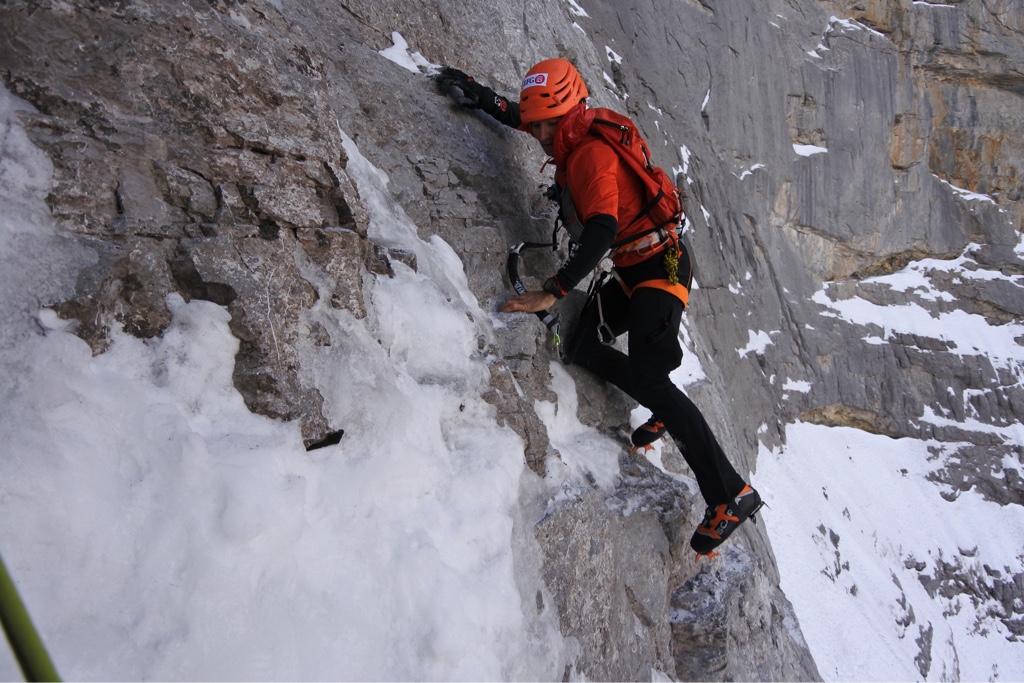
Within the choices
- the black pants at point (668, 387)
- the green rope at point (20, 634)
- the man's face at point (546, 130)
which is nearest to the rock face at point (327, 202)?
the black pants at point (668, 387)

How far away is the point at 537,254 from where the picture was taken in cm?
454

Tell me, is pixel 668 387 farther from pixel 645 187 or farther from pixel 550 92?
pixel 550 92

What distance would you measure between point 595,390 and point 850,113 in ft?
54.6

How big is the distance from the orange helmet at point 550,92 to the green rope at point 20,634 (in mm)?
3761

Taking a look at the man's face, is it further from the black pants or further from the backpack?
the black pants

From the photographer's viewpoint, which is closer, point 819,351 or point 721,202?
point 721,202

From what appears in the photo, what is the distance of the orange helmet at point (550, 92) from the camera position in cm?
397

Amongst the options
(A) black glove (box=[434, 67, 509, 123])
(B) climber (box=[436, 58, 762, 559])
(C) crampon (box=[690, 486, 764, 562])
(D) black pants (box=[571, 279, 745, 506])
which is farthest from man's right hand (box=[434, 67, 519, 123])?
(C) crampon (box=[690, 486, 764, 562])

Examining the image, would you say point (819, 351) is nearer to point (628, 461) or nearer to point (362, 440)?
point (628, 461)

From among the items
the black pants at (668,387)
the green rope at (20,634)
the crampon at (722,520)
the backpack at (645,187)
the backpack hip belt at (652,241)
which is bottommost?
the crampon at (722,520)

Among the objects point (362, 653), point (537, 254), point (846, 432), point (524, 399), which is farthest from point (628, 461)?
point (846, 432)

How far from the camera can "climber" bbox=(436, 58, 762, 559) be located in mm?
3725

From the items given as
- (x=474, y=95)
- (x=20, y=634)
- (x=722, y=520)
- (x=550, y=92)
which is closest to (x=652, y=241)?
(x=550, y=92)

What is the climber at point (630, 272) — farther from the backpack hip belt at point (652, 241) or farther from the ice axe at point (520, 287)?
the ice axe at point (520, 287)
